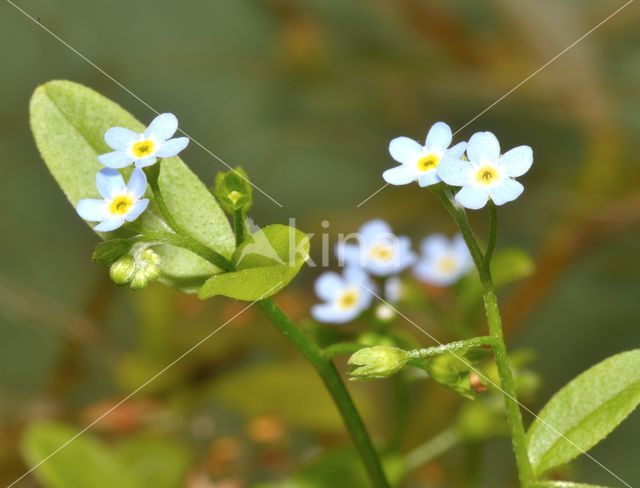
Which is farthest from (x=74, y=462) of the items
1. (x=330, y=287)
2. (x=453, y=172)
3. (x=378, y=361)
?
(x=453, y=172)

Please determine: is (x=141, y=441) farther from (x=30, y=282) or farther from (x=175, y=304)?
(x=30, y=282)

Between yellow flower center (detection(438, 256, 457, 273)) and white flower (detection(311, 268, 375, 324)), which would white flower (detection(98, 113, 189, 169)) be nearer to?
white flower (detection(311, 268, 375, 324))

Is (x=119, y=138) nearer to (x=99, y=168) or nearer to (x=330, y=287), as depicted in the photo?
(x=99, y=168)

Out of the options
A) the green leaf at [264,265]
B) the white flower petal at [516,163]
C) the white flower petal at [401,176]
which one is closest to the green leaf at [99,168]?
the green leaf at [264,265]

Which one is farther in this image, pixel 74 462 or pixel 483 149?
pixel 74 462

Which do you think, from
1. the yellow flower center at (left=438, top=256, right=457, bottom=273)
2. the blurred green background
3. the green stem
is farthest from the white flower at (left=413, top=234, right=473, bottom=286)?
the green stem

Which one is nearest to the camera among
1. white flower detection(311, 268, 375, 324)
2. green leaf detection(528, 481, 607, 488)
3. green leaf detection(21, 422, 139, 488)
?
green leaf detection(528, 481, 607, 488)

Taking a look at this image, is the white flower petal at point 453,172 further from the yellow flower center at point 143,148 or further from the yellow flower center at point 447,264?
the yellow flower center at point 447,264
